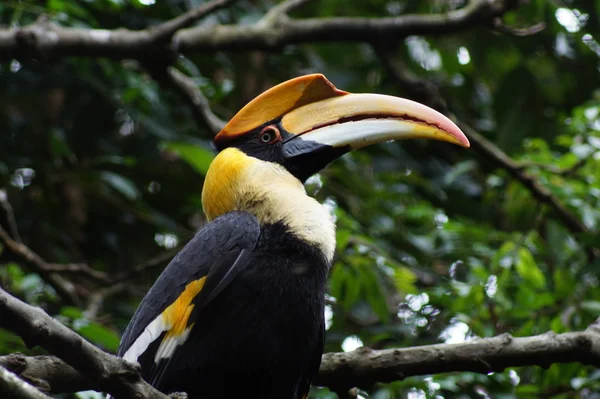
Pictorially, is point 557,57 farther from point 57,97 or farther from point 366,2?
point 57,97

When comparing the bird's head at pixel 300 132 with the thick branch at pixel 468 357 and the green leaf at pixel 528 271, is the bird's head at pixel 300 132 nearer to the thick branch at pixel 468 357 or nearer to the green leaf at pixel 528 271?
the thick branch at pixel 468 357

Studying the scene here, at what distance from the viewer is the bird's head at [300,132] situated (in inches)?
119

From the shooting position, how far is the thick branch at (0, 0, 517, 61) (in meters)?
4.12

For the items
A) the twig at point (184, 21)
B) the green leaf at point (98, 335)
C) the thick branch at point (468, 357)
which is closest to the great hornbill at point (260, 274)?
the thick branch at point (468, 357)

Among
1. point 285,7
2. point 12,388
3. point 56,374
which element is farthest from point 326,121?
point 12,388

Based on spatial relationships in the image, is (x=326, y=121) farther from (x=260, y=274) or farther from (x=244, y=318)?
(x=244, y=318)

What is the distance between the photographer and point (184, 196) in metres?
4.95

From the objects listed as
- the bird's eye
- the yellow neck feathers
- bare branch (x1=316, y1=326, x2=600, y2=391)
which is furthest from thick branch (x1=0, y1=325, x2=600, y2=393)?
the bird's eye

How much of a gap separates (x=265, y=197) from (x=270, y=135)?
0.35 m

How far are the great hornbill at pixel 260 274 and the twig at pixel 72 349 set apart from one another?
2.14 ft

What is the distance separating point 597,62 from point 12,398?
15.9ft

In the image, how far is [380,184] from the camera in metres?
5.29

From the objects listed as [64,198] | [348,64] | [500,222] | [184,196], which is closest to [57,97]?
[64,198]

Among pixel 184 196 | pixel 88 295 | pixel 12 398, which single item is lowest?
pixel 88 295
